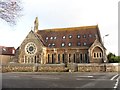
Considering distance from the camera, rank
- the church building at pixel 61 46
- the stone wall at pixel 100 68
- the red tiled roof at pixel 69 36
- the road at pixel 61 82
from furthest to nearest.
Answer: the red tiled roof at pixel 69 36
the church building at pixel 61 46
the stone wall at pixel 100 68
the road at pixel 61 82

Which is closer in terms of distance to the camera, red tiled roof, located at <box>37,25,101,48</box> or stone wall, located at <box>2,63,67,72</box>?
stone wall, located at <box>2,63,67,72</box>

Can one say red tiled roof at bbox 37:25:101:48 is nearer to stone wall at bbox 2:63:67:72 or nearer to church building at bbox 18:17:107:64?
church building at bbox 18:17:107:64

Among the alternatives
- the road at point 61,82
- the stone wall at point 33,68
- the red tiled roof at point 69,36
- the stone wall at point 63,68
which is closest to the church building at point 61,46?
the red tiled roof at point 69,36

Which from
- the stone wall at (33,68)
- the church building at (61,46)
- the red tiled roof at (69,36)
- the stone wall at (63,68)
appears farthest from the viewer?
the red tiled roof at (69,36)

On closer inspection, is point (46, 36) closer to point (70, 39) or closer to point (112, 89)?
point (70, 39)

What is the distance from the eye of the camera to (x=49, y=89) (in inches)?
618

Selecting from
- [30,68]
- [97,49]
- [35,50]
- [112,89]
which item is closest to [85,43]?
[97,49]

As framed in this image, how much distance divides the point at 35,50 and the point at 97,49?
17.9m

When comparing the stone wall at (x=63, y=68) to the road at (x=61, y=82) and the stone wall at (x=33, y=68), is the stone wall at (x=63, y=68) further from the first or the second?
the road at (x=61, y=82)

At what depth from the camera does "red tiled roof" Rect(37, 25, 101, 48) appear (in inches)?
2795

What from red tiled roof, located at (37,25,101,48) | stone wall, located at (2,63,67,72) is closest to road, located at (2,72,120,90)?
stone wall, located at (2,63,67,72)

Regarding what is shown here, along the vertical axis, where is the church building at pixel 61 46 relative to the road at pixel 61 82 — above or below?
above

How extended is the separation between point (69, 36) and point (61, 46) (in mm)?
4066

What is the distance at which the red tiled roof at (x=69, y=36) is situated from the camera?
233 ft
